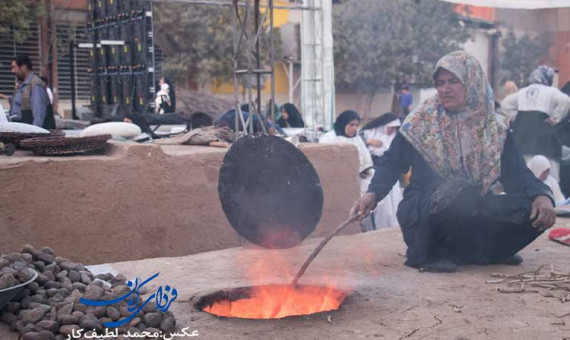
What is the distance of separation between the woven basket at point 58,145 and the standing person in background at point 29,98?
11.6 ft

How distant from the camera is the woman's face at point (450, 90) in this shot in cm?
411

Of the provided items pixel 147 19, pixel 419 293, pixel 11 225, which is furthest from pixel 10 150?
pixel 147 19

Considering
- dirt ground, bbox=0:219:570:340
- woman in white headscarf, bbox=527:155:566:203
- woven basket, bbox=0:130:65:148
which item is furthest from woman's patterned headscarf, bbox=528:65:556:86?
Result: woven basket, bbox=0:130:65:148

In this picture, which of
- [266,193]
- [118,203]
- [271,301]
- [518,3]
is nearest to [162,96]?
[518,3]

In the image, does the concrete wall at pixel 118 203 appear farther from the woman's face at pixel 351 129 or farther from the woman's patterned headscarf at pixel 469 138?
the woman's patterned headscarf at pixel 469 138

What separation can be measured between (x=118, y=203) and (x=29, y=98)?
394 cm

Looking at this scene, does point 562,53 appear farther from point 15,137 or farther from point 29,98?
point 15,137

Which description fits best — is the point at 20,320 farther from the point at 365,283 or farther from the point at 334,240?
the point at 334,240

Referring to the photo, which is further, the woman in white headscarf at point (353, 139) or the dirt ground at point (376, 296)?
the woman in white headscarf at point (353, 139)

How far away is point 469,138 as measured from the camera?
415cm

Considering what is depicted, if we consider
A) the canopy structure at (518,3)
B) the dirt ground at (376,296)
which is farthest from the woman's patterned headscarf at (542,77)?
the dirt ground at (376,296)

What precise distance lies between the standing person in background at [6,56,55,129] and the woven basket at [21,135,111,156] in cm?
353

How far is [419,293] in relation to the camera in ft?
11.8

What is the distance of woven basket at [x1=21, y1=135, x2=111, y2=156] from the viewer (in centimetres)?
465
